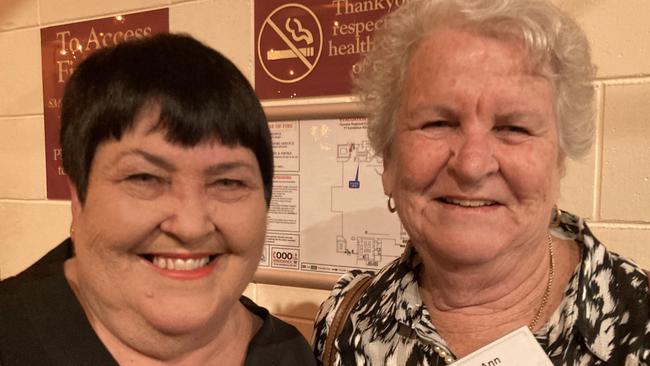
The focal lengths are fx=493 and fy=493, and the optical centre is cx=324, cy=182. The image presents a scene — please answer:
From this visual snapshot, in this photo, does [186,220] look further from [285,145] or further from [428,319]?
[285,145]

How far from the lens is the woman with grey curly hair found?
93 cm

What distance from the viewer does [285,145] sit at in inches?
69.9

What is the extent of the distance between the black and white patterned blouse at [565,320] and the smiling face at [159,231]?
392mm

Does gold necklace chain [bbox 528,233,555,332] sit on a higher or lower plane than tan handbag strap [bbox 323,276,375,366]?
higher

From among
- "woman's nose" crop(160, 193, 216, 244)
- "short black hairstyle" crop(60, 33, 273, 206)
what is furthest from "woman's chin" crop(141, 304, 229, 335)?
"short black hairstyle" crop(60, 33, 273, 206)

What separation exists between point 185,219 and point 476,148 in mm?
545

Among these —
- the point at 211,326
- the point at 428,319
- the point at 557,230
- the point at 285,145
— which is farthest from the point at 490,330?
the point at 285,145

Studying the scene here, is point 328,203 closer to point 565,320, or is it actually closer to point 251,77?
point 251,77

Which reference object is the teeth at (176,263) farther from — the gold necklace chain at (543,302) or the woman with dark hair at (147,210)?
the gold necklace chain at (543,302)

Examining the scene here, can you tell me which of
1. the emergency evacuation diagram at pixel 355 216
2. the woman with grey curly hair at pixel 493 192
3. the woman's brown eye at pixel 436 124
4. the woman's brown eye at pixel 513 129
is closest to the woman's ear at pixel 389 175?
the woman with grey curly hair at pixel 493 192

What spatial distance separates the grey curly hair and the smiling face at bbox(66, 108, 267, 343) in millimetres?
430

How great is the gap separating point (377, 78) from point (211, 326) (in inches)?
25.4

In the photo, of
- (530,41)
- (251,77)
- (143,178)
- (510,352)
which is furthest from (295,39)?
(510,352)

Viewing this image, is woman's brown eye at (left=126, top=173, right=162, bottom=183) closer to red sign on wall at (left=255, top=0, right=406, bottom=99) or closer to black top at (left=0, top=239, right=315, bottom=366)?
black top at (left=0, top=239, right=315, bottom=366)
